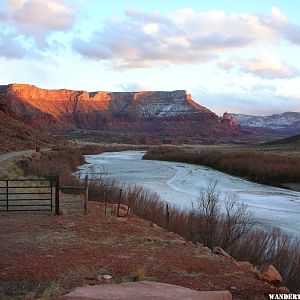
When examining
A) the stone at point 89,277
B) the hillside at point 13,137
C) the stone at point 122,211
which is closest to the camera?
the stone at point 89,277

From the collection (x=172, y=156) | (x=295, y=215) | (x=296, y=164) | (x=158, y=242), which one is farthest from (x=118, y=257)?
(x=172, y=156)

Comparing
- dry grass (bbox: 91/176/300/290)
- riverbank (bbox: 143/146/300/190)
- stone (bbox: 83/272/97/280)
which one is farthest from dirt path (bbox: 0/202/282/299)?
riverbank (bbox: 143/146/300/190)

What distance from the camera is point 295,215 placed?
2467 centimetres

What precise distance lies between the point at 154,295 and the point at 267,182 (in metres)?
38.1

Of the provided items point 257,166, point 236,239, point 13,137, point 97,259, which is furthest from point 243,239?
point 13,137

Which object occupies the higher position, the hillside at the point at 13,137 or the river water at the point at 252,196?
the hillside at the point at 13,137

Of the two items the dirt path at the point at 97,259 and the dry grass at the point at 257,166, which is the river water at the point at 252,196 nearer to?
the dry grass at the point at 257,166

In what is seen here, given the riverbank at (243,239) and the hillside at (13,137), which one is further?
the hillside at (13,137)

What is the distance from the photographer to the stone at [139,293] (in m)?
6.59

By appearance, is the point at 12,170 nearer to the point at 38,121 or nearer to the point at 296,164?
the point at 296,164

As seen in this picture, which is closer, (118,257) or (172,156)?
(118,257)

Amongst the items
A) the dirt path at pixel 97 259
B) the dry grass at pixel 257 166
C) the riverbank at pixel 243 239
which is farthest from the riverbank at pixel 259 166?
the dirt path at pixel 97 259

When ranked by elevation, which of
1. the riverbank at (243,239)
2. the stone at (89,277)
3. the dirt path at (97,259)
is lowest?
the riverbank at (243,239)

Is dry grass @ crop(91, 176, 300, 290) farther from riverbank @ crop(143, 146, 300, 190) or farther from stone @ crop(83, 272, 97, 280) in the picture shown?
riverbank @ crop(143, 146, 300, 190)
